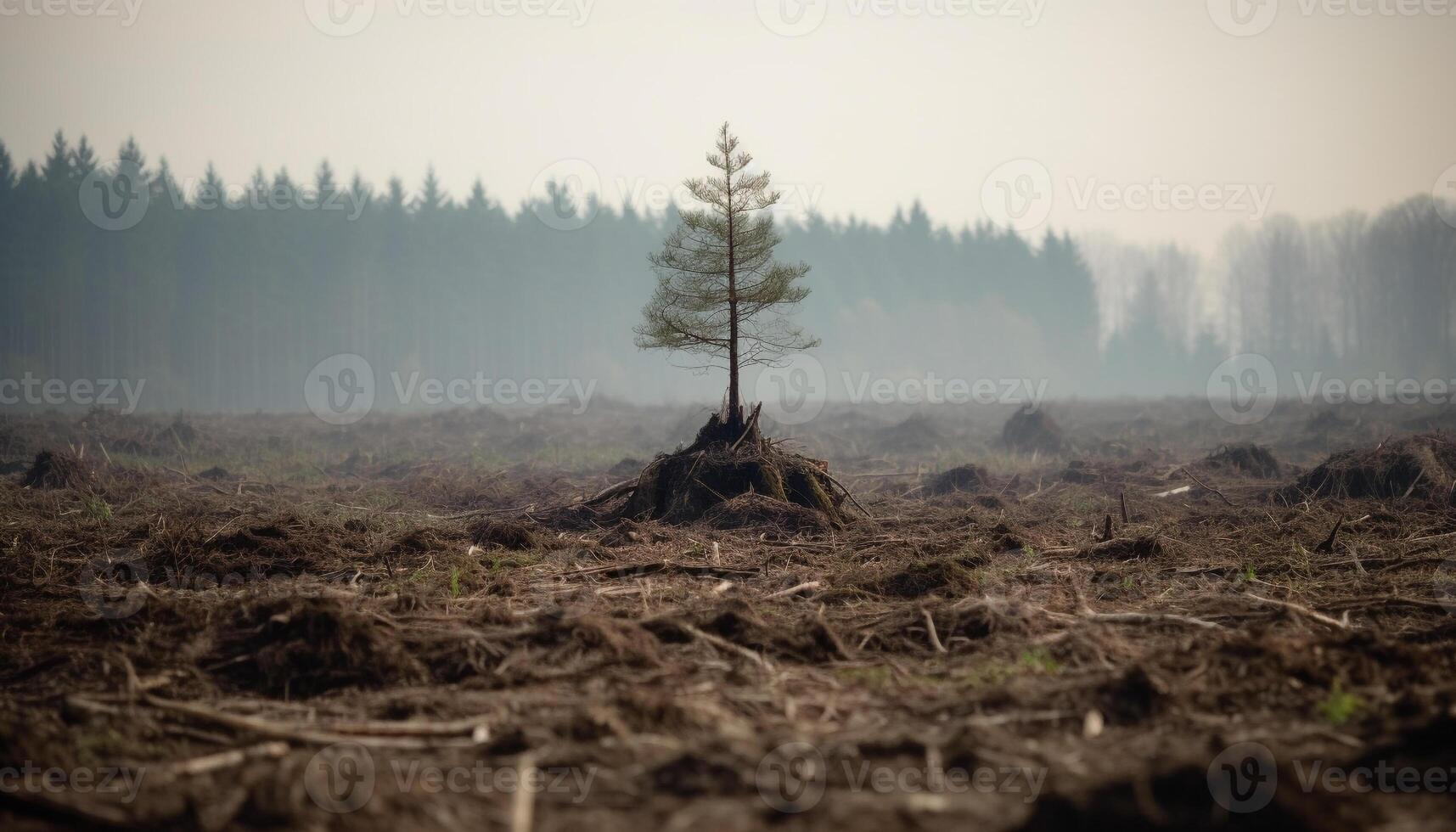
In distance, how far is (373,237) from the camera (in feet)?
233

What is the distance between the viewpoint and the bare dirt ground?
3561mm

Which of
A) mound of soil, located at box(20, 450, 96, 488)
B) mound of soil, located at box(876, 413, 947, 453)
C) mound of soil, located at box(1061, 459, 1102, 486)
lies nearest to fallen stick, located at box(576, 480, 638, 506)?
mound of soil, located at box(20, 450, 96, 488)

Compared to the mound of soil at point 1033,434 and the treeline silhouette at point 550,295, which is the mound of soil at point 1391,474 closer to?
the mound of soil at point 1033,434

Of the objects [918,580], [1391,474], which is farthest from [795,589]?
[1391,474]

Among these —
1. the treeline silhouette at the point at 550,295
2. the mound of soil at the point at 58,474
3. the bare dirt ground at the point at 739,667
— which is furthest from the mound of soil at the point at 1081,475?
the treeline silhouette at the point at 550,295

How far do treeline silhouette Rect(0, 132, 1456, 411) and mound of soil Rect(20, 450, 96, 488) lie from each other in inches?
1960

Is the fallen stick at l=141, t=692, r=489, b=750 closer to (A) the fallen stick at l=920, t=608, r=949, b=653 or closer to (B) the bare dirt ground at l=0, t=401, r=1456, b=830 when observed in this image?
(B) the bare dirt ground at l=0, t=401, r=1456, b=830

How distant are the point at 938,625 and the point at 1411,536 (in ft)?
22.5

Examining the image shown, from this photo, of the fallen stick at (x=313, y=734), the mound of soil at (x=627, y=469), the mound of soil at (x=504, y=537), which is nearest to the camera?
the fallen stick at (x=313, y=734)

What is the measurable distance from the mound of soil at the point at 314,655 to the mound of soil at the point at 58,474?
1225cm

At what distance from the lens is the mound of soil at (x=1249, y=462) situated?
60.1 feet

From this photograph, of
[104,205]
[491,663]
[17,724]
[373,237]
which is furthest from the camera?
[373,237]

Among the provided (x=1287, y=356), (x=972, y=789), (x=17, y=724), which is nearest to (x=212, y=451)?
(x=17, y=724)

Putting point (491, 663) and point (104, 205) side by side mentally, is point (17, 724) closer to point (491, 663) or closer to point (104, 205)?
point (491, 663)
